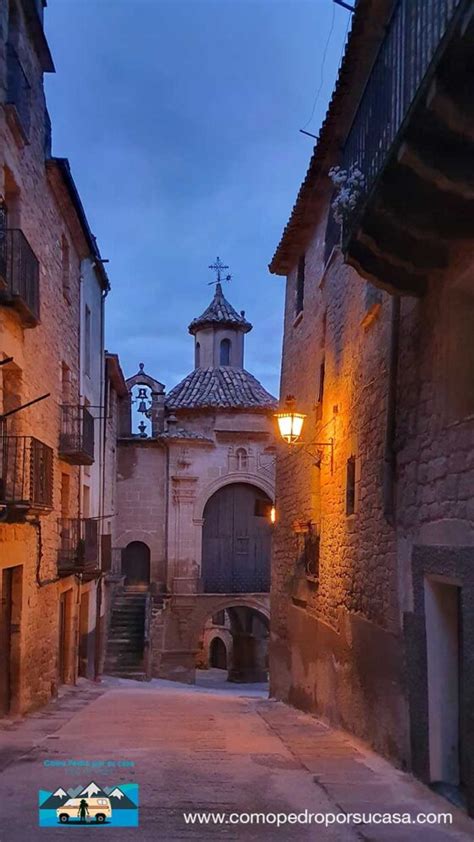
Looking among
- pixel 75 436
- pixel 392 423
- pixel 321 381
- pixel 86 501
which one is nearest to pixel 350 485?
pixel 392 423

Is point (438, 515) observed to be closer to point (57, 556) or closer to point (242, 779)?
point (242, 779)

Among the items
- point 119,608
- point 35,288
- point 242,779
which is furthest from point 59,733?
point 119,608

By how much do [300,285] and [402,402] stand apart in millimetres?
7381

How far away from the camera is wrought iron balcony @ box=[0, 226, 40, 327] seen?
891 cm

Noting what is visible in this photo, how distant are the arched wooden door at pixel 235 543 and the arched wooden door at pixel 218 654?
9.71 m

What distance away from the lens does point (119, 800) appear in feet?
16.6

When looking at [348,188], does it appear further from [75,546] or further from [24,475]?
[75,546]

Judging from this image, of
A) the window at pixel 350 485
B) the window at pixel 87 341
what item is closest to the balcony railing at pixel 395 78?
the window at pixel 350 485

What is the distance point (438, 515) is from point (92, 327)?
12.9 m

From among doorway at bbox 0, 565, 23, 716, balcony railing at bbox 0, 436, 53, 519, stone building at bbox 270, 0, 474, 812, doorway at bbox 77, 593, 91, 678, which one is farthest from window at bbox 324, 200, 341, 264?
doorway at bbox 77, 593, 91, 678

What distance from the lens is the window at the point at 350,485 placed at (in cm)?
920

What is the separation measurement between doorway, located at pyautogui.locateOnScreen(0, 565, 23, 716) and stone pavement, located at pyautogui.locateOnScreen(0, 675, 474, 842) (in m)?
0.44

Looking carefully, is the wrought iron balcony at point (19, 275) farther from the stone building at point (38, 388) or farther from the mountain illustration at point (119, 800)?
the mountain illustration at point (119, 800)

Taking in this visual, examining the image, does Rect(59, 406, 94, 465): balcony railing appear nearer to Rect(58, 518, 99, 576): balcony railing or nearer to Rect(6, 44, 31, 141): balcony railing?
Rect(58, 518, 99, 576): balcony railing
